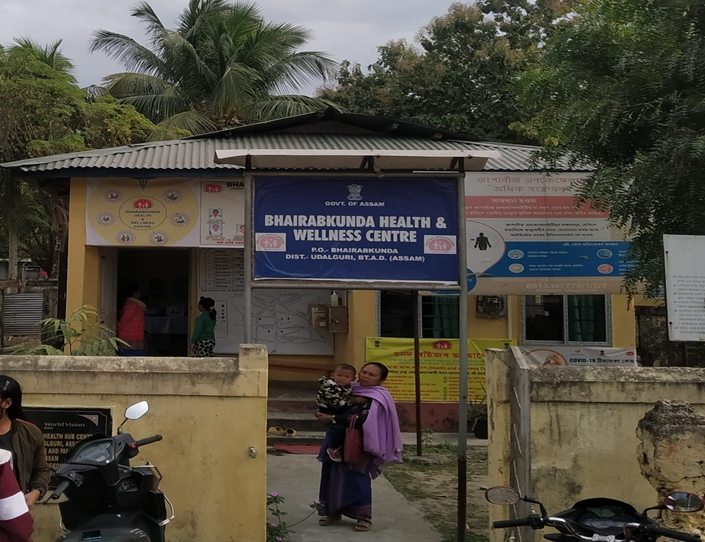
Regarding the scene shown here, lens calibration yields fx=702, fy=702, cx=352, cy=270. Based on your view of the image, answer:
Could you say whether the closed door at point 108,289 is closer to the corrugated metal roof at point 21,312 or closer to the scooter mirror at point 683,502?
the corrugated metal roof at point 21,312

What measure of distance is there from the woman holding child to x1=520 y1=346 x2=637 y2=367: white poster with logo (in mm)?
4813

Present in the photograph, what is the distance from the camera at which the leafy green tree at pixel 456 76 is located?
18719 millimetres

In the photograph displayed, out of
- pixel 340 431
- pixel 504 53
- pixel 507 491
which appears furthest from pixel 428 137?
pixel 504 53

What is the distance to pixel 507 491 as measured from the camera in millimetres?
3061

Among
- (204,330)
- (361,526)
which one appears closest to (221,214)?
(204,330)

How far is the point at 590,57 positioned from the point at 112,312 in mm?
7696

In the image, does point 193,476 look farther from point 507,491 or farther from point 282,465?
point 282,465

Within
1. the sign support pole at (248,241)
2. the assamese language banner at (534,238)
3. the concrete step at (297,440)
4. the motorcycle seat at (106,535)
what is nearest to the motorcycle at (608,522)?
the motorcycle seat at (106,535)

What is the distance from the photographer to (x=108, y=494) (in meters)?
3.14

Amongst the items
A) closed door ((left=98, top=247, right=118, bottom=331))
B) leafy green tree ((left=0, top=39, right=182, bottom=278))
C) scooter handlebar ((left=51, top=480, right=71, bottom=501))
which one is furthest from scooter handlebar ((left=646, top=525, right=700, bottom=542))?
leafy green tree ((left=0, top=39, right=182, bottom=278))

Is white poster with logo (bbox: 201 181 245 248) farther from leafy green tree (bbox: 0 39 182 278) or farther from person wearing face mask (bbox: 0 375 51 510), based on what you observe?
person wearing face mask (bbox: 0 375 51 510)

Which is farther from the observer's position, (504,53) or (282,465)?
(504,53)

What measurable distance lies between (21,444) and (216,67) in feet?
56.6

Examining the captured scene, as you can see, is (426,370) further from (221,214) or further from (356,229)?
(356,229)
